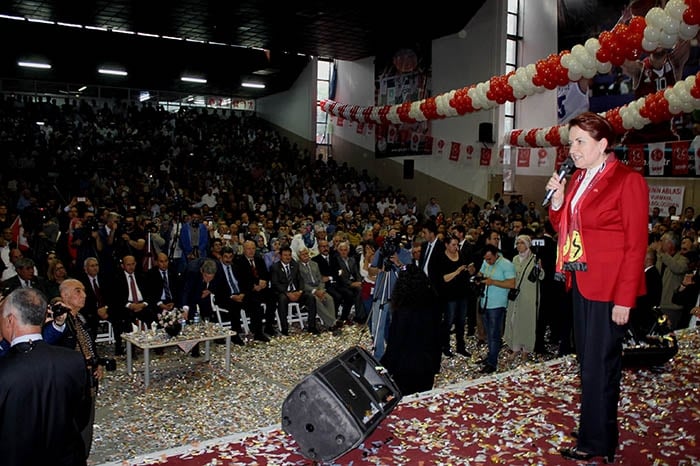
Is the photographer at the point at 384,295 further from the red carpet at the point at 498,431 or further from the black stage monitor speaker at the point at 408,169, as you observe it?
the black stage monitor speaker at the point at 408,169

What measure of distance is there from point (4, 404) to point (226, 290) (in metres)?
5.67

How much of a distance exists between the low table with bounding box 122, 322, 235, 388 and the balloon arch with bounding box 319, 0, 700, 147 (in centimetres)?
569

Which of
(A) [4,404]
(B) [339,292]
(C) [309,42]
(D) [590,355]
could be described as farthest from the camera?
(C) [309,42]

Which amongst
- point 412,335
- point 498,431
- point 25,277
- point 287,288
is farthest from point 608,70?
point 25,277

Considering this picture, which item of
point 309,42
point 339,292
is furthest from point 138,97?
point 339,292

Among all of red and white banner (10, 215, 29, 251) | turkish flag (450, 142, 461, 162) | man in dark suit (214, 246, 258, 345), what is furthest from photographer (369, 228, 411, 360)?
turkish flag (450, 142, 461, 162)

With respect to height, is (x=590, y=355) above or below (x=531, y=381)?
above

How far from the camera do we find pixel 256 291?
27.2 ft

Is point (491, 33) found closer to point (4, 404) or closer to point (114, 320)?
point (114, 320)

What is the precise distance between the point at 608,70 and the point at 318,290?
16.0 ft

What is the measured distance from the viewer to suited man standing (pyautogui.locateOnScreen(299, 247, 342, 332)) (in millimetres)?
8617

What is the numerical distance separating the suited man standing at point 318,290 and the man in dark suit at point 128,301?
220cm

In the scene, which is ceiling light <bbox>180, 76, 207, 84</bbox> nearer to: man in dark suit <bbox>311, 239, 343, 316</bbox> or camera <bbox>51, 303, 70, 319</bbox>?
man in dark suit <bbox>311, 239, 343, 316</bbox>

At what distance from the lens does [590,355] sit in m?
2.74
